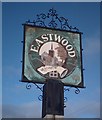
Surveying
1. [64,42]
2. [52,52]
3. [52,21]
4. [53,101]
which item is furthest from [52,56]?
[53,101]

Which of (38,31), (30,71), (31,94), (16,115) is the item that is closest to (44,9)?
(38,31)

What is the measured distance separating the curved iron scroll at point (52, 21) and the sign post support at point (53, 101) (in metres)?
1.18

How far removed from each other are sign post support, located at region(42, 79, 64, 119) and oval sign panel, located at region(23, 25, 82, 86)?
1.01 metres

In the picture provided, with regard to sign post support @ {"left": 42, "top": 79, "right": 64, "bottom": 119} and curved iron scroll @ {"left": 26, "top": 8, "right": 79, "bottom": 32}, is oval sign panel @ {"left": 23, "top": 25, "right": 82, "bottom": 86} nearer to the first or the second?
curved iron scroll @ {"left": 26, "top": 8, "right": 79, "bottom": 32}

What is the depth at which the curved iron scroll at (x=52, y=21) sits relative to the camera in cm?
250

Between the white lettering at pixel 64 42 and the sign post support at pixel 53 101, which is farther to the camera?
the white lettering at pixel 64 42

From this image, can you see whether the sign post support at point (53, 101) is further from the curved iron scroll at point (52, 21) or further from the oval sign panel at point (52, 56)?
the curved iron scroll at point (52, 21)

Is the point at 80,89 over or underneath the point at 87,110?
over

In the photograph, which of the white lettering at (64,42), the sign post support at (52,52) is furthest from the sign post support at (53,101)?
the white lettering at (64,42)

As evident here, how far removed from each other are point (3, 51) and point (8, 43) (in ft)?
0.26

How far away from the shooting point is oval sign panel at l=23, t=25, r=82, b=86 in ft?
7.97

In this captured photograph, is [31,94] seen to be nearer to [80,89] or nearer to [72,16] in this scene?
[80,89]

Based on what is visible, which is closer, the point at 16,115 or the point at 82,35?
the point at 16,115

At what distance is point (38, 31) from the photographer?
250 centimetres
